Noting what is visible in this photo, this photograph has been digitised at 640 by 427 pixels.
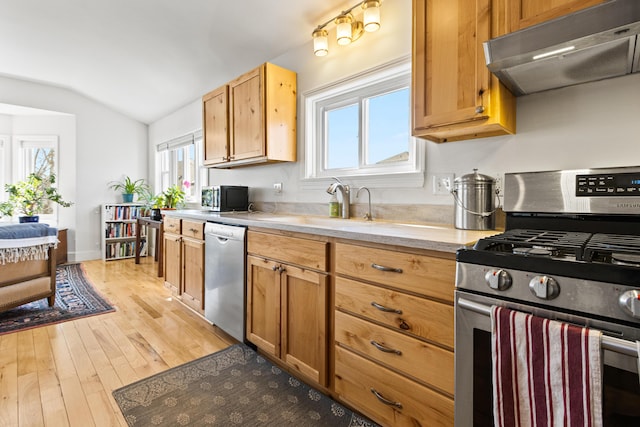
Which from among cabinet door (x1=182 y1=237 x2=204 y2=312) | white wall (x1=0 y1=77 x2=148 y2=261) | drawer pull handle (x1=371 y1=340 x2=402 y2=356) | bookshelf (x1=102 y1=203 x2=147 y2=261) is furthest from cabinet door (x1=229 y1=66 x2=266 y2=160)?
white wall (x1=0 y1=77 x2=148 y2=261)

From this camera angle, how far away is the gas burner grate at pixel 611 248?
0.90 m

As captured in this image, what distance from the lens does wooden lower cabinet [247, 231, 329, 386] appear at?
162 centimetres

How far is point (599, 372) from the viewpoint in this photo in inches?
32.1

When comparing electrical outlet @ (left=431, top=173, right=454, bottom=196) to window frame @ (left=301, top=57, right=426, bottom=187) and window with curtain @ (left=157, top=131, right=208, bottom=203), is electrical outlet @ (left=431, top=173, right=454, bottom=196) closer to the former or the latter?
window frame @ (left=301, top=57, right=426, bottom=187)

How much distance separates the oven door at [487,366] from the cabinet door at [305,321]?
680 mm

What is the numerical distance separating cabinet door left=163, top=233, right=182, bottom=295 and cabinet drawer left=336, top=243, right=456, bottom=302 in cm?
193

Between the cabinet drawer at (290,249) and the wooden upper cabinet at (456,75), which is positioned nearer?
Answer: the wooden upper cabinet at (456,75)

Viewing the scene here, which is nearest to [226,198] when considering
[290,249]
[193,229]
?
[193,229]

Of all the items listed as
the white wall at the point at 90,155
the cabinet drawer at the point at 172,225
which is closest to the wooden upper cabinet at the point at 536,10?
the cabinet drawer at the point at 172,225

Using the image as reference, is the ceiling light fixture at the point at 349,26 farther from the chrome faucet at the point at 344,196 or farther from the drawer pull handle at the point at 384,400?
the drawer pull handle at the point at 384,400

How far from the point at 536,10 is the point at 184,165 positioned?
15.1 feet

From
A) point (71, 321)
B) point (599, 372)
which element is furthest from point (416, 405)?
point (71, 321)

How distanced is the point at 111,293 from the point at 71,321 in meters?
0.78

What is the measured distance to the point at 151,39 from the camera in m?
3.13
